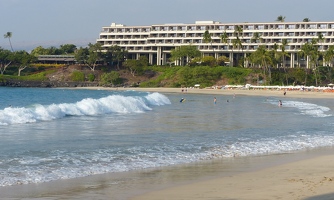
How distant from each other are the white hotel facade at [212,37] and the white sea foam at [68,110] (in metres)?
84.0

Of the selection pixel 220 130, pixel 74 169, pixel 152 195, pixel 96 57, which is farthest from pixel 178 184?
pixel 96 57

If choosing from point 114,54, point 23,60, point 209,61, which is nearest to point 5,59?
point 23,60

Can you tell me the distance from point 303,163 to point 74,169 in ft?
25.3

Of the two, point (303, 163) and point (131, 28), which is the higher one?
point (131, 28)

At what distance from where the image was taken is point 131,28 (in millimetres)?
151625

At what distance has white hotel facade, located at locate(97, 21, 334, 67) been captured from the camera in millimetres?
133125

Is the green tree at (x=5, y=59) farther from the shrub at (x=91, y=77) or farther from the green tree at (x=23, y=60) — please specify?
the shrub at (x=91, y=77)

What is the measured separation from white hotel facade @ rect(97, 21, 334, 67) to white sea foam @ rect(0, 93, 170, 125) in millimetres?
84046

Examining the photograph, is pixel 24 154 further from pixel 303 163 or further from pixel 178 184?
pixel 303 163

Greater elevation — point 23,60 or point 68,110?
point 23,60

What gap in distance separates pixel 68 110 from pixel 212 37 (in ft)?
340

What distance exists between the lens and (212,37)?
142m

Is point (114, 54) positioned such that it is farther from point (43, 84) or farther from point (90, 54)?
point (43, 84)

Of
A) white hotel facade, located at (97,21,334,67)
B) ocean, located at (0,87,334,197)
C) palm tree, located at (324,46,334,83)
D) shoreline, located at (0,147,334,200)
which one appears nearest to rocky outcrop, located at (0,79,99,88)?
white hotel facade, located at (97,21,334,67)
